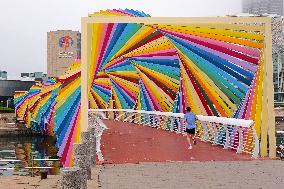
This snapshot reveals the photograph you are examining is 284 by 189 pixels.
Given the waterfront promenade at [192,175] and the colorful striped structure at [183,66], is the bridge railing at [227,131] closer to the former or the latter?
the colorful striped structure at [183,66]

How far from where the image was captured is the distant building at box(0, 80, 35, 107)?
10900 cm

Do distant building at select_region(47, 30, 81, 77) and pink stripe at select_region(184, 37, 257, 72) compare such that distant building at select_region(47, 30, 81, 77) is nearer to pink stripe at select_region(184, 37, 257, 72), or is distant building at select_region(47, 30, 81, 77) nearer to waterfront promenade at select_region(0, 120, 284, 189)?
pink stripe at select_region(184, 37, 257, 72)

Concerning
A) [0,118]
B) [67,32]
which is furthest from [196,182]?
[67,32]

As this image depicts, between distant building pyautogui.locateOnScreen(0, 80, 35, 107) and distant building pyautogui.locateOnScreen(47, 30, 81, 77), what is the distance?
60.6 metres

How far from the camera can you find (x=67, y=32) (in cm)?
17475

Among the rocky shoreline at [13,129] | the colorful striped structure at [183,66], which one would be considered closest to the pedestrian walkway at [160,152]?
the colorful striped structure at [183,66]

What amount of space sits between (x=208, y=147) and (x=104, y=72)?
15.9 m

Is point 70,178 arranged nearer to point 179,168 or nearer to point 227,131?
point 179,168

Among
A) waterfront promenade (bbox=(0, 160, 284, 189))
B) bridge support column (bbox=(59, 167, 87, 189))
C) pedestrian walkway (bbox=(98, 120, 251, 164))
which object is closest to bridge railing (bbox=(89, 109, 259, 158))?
pedestrian walkway (bbox=(98, 120, 251, 164))

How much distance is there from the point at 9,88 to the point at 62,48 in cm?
6547

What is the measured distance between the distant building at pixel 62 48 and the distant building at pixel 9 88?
60.6 metres

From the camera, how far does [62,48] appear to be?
174 m

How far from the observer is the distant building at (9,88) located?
10900 cm

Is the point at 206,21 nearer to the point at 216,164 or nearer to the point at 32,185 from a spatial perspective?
the point at 216,164
